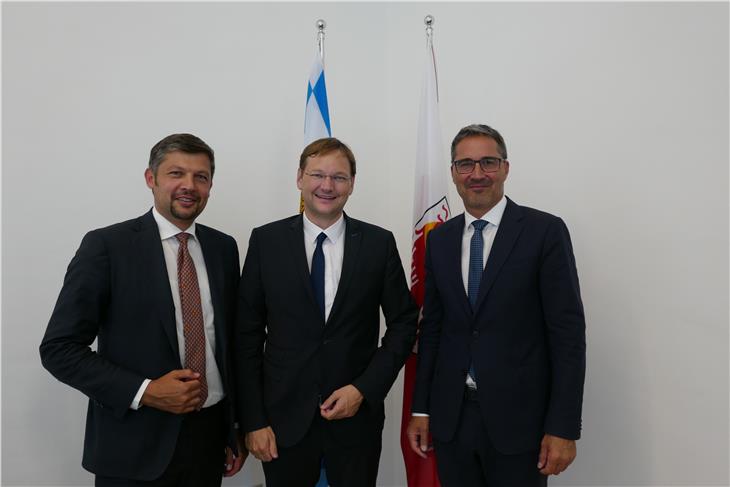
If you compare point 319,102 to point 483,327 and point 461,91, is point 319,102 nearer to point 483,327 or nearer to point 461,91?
point 461,91

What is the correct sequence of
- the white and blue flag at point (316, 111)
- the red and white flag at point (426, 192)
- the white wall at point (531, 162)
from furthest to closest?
the white and blue flag at point (316, 111) → the red and white flag at point (426, 192) → the white wall at point (531, 162)

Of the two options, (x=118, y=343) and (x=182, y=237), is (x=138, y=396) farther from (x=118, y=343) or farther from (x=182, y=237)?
(x=182, y=237)

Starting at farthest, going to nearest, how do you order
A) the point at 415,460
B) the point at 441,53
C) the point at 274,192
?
the point at 441,53 < the point at 274,192 < the point at 415,460

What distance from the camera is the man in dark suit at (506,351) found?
178 centimetres

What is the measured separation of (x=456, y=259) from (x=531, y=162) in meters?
1.30

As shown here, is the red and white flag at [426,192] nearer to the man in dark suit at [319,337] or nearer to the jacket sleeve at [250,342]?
the man in dark suit at [319,337]

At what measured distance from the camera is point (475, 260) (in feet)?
6.32

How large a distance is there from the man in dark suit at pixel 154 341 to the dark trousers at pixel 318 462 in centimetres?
23

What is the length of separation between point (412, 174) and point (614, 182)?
1.50m

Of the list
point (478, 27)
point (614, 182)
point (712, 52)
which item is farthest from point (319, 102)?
point (712, 52)

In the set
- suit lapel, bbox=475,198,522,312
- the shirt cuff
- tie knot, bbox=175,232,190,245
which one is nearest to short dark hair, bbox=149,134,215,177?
tie knot, bbox=175,232,190,245

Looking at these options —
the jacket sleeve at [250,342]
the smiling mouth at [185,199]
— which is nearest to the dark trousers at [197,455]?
the jacket sleeve at [250,342]

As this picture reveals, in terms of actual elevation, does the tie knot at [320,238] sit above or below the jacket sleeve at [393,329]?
above

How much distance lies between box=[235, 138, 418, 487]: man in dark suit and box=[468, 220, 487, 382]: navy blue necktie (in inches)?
11.9
